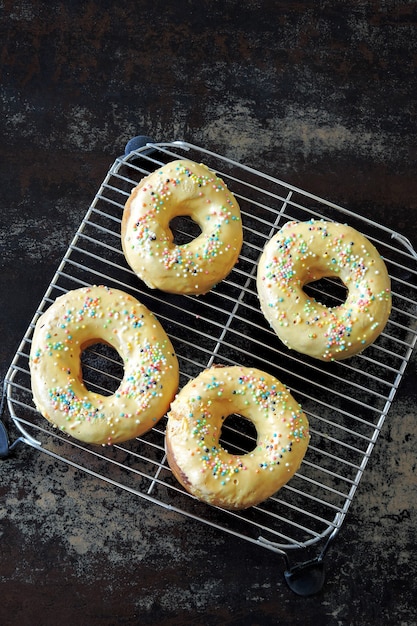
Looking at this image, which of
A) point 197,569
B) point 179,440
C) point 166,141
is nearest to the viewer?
point 179,440

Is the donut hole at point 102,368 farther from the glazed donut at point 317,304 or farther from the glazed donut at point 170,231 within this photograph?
the glazed donut at point 317,304

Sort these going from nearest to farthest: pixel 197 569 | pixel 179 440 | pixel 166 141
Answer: pixel 179 440, pixel 197 569, pixel 166 141

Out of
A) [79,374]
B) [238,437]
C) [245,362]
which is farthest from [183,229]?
[238,437]

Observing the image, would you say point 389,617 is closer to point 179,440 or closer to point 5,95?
point 179,440

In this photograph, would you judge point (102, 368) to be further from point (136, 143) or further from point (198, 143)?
point (198, 143)

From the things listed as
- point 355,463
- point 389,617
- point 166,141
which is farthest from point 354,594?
point 166,141

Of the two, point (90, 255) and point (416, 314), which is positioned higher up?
point (416, 314)
